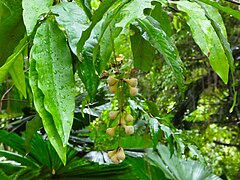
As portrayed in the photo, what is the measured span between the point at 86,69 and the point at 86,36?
10 centimetres

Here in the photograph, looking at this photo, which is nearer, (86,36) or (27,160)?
(86,36)

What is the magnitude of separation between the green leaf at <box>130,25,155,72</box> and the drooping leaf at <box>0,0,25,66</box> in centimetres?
19

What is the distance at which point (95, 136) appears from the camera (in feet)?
5.05

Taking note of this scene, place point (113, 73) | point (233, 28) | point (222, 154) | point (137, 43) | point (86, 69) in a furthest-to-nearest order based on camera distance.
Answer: point (222, 154) < point (233, 28) < point (113, 73) < point (137, 43) < point (86, 69)

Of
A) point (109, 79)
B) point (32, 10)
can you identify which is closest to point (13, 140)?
point (109, 79)

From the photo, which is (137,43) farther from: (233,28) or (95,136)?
(233,28)

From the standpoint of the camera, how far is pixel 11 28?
0.55 m

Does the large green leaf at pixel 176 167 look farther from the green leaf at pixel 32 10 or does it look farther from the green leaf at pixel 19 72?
the green leaf at pixel 32 10

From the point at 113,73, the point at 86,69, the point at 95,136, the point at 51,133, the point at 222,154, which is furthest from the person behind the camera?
the point at 222,154

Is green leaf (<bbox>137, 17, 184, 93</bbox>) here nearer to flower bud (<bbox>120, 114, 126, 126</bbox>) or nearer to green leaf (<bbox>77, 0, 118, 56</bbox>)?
green leaf (<bbox>77, 0, 118, 56</bbox>)

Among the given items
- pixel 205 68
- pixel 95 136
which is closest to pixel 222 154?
pixel 205 68

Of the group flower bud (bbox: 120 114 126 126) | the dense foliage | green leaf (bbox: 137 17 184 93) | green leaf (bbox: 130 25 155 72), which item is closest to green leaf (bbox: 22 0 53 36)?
the dense foliage

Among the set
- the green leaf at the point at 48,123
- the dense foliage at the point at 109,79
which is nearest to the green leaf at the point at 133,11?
the dense foliage at the point at 109,79

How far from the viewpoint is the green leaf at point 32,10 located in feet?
1.26
